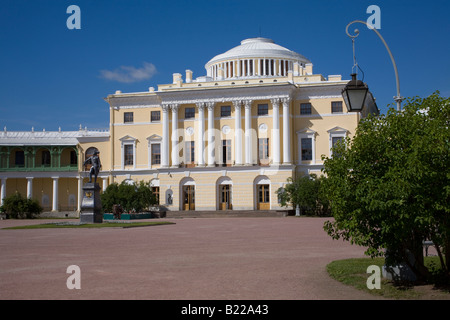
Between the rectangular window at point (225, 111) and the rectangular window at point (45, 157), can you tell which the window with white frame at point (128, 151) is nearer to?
the rectangular window at point (225, 111)

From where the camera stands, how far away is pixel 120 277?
1127 cm

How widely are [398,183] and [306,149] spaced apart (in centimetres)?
4497

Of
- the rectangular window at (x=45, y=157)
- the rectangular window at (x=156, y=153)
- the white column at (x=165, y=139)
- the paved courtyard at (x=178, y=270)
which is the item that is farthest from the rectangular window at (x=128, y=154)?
the paved courtyard at (x=178, y=270)

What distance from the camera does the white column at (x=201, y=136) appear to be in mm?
54062

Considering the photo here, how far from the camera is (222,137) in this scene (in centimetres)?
5462

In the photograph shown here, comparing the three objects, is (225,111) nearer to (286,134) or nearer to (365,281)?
(286,134)

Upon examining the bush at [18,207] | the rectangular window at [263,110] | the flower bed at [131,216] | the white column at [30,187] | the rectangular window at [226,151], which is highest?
the rectangular window at [263,110]

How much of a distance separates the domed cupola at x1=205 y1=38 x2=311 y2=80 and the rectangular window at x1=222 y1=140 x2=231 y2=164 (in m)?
10.1

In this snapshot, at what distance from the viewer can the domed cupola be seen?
203 ft

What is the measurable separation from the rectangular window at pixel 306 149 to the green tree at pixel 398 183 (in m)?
42.9

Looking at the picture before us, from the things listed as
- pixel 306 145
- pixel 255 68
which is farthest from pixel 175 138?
pixel 255 68

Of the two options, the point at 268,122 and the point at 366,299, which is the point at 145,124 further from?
the point at 366,299
